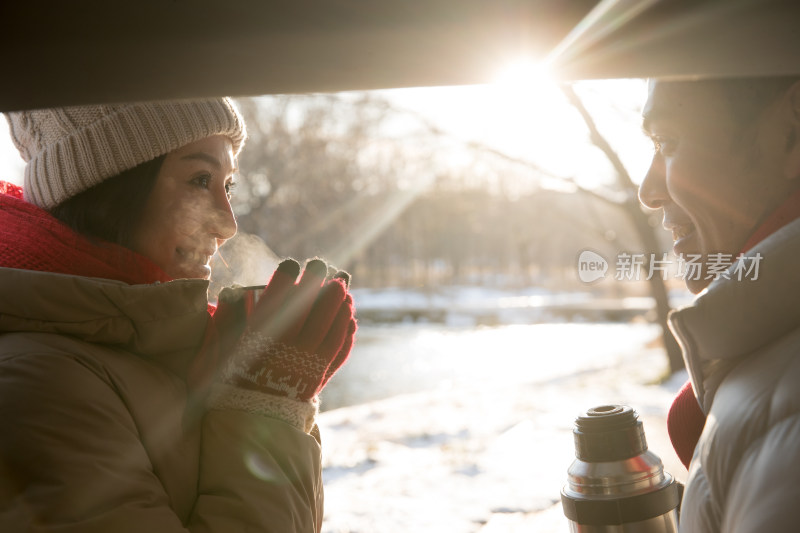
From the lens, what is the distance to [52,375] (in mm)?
1375

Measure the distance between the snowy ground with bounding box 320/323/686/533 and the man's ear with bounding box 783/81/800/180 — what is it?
2435 millimetres

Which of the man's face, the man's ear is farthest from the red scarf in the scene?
the man's ear

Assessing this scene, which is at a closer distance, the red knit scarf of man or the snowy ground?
the red knit scarf of man

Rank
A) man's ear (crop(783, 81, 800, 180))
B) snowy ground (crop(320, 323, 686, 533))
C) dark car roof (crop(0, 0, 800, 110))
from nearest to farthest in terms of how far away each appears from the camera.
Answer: dark car roof (crop(0, 0, 800, 110)) < man's ear (crop(783, 81, 800, 180)) < snowy ground (crop(320, 323, 686, 533))

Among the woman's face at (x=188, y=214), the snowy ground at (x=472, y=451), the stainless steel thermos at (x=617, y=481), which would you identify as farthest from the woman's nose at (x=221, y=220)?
the snowy ground at (x=472, y=451)

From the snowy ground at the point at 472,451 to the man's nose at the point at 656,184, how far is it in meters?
2.23

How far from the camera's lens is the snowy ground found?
164 inches

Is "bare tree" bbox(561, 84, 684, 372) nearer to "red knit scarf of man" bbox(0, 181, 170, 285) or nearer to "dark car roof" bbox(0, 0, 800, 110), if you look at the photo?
"red knit scarf of man" bbox(0, 181, 170, 285)

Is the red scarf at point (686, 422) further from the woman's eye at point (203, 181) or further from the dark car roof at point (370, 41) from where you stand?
the woman's eye at point (203, 181)

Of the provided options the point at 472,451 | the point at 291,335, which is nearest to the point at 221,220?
the point at 291,335

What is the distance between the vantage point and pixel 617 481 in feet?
4.88

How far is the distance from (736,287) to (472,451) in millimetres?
4609

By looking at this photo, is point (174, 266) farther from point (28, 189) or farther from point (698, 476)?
point (698, 476)

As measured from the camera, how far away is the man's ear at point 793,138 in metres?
1.45
